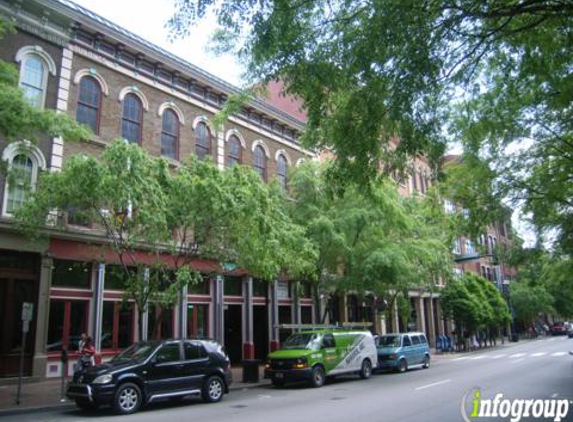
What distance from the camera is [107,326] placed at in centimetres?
1905

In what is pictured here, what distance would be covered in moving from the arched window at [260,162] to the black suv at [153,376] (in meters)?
13.2

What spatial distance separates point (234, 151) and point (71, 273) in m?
10.1

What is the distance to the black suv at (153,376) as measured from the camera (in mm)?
11961

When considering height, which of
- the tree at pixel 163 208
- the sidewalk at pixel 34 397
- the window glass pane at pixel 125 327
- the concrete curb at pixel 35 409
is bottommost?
the concrete curb at pixel 35 409

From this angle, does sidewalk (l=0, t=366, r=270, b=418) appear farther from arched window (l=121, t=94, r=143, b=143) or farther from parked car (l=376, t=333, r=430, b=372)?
arched window (l=121, t=94, r=143, b=143)

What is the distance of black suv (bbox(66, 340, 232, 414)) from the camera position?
1196cm

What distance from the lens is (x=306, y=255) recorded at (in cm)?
1864

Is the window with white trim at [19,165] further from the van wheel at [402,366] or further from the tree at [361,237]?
the van wheel at [402,366]

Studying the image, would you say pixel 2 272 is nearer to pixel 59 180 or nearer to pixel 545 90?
pixel 59 180

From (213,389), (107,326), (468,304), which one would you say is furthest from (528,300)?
(213,389)

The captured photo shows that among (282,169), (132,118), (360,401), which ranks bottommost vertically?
(360,401)

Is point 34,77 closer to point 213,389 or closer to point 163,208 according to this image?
point 163,208

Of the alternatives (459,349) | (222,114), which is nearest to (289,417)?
(222,114)

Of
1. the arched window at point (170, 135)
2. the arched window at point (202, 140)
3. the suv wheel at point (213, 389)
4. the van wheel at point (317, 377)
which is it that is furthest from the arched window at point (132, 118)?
the van wheel at point (317, 377)
